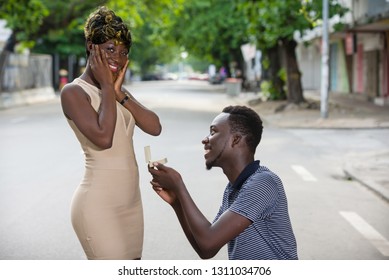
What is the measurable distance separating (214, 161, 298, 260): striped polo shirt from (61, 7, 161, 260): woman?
37 cm

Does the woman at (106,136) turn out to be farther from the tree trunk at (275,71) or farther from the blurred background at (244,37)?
the tree trunk at (275,71)

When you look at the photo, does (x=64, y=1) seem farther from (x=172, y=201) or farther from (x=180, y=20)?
(x=172, y=201)

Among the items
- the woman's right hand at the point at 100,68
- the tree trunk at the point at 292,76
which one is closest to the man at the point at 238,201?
the woman's right hand at the point at 100,68

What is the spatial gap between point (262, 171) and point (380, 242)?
3462 millimetres

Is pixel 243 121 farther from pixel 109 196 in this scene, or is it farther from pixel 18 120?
pixel 18 120

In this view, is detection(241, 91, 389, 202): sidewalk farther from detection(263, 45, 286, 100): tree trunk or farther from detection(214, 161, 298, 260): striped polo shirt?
detection(214, 161, 298, 260): striped polo shirt

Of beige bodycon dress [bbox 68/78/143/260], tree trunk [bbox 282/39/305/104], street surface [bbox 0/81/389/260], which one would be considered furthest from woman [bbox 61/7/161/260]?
tree trunk [bbox 282/39/305/104]

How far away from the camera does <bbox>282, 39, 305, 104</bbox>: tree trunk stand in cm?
2347

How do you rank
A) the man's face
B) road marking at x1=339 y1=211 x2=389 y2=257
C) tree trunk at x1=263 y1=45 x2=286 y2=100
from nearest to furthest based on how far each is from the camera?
the man's face, road marking at x1=339 y1=211 x2=389 y2=257, tree trunk at x1=263 y1=45 x2=286 y2=100

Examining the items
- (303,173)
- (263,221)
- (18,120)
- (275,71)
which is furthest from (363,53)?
(263,221)

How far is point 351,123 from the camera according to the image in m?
16.7

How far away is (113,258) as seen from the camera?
2621 millimetres

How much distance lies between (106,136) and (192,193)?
5584 millimetres

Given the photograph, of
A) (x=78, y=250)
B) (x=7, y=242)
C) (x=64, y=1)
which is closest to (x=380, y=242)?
(x=78, y=250)
